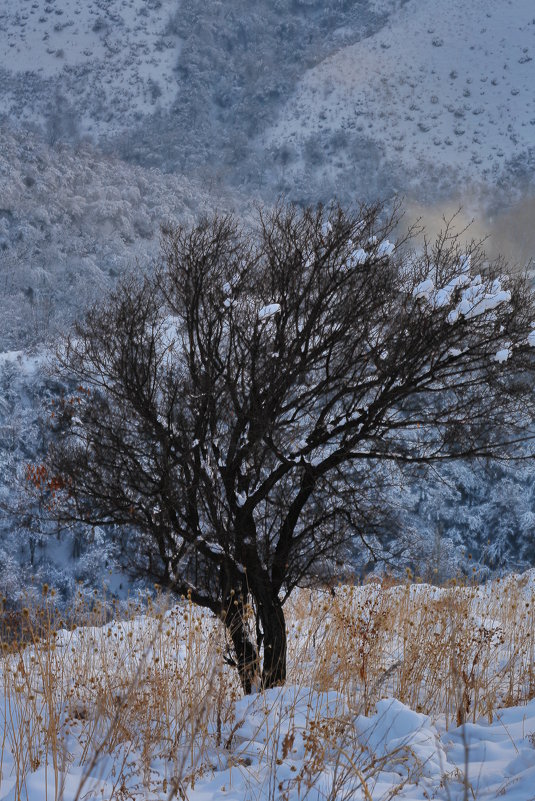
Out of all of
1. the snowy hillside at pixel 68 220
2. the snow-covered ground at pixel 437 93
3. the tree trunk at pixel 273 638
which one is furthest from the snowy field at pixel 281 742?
the snow-covered ground at pixel 437 93

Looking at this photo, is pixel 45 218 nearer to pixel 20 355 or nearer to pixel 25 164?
pixel 25 164

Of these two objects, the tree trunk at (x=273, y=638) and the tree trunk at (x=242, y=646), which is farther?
the tree trunk at (x=273, y=638)

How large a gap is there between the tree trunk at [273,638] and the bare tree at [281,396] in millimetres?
11

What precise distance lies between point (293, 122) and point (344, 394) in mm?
62215

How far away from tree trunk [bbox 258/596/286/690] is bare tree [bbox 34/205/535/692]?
11 millimetres

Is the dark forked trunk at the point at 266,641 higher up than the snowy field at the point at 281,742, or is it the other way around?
the dark forked trunk at the point at 266,641

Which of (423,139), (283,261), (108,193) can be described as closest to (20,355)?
(283,261)

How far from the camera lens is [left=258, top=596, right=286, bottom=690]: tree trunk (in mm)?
4562

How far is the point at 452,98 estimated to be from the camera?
59219mm

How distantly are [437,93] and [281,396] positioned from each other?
64.3 metres

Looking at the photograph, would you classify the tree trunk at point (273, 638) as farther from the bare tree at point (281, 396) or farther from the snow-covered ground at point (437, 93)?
the snow-covered ground at point (437, 93)

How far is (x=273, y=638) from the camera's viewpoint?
466 cm

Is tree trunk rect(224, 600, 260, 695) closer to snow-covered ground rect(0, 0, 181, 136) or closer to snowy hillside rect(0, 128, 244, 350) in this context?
snowy hillside rect(0, 128, 244, 350)

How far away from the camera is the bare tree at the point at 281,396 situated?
4574 millimetres
